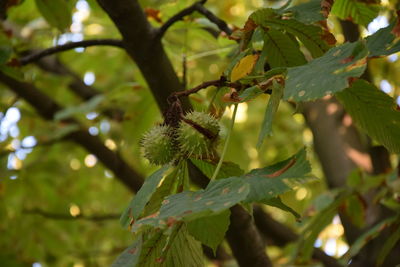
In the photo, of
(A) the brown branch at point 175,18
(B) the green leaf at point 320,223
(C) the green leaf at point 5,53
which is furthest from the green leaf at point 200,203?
(B) the green leaf at point 320,223

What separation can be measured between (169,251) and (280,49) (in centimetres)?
48

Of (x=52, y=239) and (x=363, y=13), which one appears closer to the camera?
(x=363, y=13)

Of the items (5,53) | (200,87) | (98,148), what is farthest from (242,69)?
(98,148)

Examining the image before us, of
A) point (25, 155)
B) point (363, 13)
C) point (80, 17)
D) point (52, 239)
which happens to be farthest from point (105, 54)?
point (363, 13)

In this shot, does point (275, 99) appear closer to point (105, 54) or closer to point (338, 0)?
point (338, 0)

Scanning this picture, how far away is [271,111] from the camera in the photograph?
0.81 meters

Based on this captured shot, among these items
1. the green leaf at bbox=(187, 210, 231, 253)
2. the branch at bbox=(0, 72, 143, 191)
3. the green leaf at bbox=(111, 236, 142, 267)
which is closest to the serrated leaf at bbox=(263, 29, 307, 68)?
the green leaf at bbox=(187, 210, 231, 253)

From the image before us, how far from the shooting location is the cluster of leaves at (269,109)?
722 millimetres

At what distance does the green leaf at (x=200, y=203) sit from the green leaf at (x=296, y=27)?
0.38 metres

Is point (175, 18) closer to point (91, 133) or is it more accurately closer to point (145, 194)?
point (145, 194)

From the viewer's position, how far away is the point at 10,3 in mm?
1423

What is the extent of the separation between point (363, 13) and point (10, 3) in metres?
0.96

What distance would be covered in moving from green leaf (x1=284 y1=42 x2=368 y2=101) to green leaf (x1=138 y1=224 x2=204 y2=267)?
0.31 m

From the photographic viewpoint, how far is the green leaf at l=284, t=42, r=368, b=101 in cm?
71
